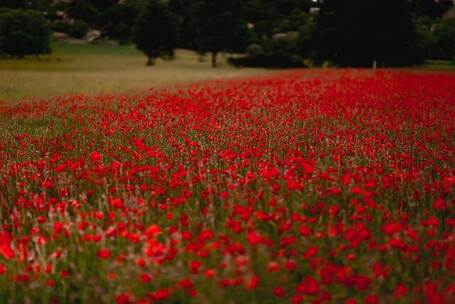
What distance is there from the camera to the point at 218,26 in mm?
59500

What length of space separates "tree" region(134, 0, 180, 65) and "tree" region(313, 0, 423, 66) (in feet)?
79.6

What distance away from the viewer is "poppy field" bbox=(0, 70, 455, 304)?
334cm

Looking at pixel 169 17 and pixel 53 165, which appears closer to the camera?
pixel 53 165

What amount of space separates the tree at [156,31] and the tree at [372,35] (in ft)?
79.6

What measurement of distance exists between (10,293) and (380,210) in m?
3.12

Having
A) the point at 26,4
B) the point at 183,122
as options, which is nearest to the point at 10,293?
the point at 183,122

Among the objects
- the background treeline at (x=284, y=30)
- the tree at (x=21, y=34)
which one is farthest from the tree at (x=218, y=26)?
the tree at (x=21, y=34)

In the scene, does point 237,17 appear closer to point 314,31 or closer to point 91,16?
point 314,31

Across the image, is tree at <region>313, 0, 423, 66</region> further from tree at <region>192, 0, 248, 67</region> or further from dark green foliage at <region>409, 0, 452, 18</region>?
dark green foliage at <region>409, 0, 452, 18</region>

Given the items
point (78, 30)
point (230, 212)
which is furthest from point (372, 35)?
point (78, 30)

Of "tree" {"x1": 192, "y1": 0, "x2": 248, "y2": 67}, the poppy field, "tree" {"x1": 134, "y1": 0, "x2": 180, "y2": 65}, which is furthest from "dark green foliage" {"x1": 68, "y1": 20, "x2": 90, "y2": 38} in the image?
the poppy field

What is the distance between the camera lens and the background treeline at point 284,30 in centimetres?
4378

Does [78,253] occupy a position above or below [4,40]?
below

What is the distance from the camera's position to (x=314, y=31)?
4591 centimetres
